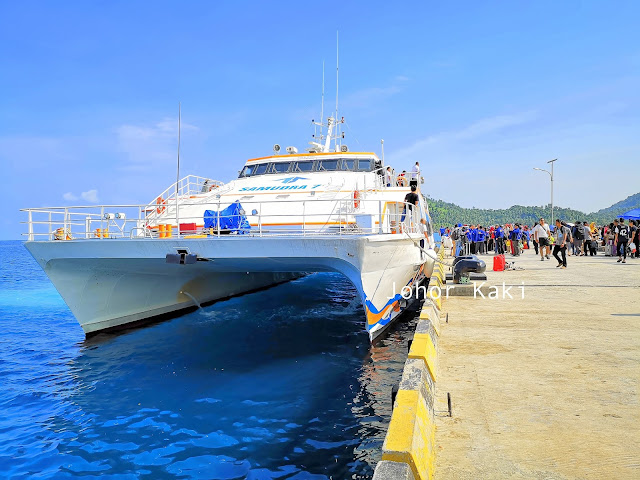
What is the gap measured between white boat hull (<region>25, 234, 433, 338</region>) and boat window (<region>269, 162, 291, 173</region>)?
324 cm

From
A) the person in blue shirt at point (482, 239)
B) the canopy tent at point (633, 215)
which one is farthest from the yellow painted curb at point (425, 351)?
the canopy tent at point (633, 215)

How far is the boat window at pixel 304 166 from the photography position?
487 inches

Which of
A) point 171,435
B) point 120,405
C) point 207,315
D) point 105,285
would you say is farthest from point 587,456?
point 207,315

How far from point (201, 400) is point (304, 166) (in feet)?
24.3

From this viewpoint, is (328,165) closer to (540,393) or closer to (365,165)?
(365,165)

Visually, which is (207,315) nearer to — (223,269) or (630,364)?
(223,269)

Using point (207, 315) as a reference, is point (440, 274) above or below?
above

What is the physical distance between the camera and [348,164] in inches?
480

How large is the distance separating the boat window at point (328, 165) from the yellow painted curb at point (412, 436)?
9109 mm

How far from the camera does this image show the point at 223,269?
32.7 ft

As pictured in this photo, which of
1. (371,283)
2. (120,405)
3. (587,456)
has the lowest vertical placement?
(120,405)

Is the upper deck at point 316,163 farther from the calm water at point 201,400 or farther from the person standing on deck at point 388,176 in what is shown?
the calm water at point 201,400

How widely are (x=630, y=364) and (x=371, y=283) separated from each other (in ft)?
12.3

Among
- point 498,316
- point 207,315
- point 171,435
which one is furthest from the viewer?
point 207,315
